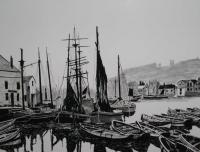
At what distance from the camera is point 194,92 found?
3661 inches

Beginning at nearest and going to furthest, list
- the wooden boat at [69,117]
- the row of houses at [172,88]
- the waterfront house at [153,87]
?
the wooden boat at [69,117] → the row of houses at [172,88] → the waterfront house at [153,87]

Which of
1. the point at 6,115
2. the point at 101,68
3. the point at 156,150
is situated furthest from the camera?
the point at 6,115

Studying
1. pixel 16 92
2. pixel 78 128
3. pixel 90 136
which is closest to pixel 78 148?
pixel 90 136

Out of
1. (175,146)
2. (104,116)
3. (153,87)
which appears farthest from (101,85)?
(153,87)

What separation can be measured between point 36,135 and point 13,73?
2064 cm

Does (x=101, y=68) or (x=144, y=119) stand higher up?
(x=101, y=68)

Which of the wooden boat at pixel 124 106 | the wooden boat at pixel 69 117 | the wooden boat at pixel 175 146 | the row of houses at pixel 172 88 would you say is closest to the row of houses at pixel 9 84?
the wooden boat at pixel 69 117

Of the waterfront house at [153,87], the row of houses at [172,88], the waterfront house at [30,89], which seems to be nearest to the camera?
the waterfront house at [30,89]

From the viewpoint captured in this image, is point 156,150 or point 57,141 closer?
point 156,150

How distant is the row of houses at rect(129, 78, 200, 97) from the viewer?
96.2 metres

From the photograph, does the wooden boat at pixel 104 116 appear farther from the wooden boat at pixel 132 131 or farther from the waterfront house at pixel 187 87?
the waterfront house at pixel 187 87

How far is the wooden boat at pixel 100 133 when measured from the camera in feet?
63.1

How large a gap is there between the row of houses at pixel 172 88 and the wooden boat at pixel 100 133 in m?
78.0

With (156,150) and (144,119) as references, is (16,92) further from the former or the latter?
(156,150)
